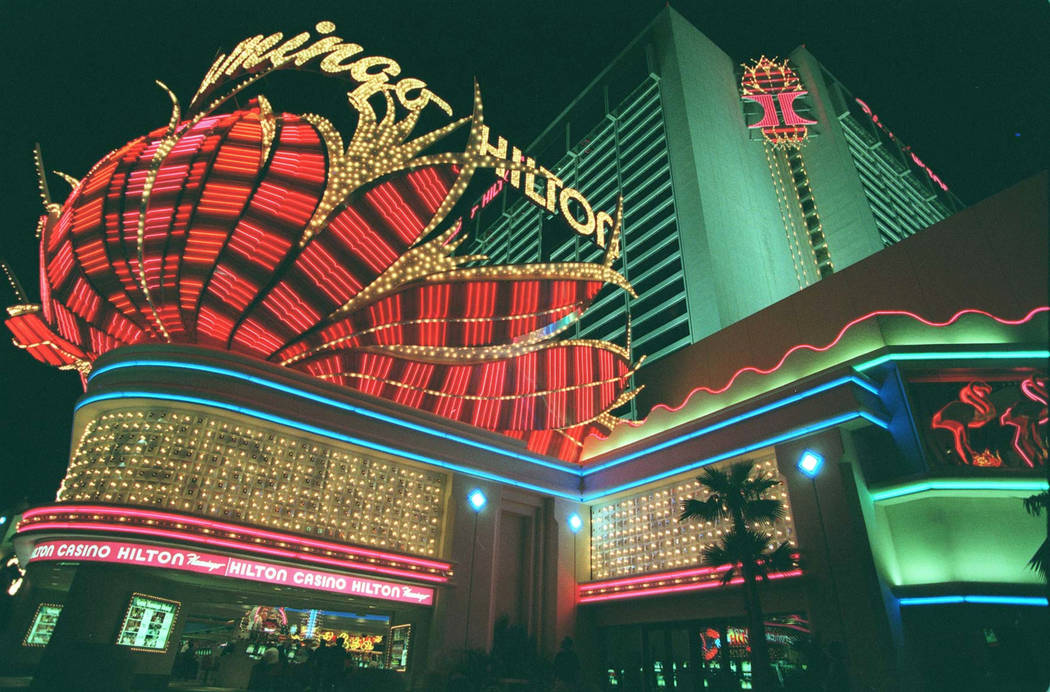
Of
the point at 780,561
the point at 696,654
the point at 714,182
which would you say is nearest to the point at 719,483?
the point at 780,561

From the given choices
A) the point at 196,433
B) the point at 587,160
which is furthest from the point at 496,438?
the point at 587,160

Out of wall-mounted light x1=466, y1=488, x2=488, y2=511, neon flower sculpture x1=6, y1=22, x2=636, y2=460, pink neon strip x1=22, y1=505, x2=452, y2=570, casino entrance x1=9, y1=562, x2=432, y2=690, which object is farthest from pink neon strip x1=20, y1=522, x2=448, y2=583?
neon flower sculpture x1=6, y1=22, x2=636, y2=460

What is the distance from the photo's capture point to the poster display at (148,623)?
13.1m

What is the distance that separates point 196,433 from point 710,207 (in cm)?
4463

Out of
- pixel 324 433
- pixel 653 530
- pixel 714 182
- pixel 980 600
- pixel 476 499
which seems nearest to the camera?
pixel 980 600

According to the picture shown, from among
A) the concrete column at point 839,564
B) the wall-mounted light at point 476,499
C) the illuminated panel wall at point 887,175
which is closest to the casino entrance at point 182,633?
the wall-mounted light at point 476,499

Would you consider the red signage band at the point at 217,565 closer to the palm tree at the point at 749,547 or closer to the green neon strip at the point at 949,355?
the palm tree at the point at 749,547

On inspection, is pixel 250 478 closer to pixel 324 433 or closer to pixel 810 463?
pixel 324 433

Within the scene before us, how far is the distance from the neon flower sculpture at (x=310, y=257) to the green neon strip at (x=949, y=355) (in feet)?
29.1

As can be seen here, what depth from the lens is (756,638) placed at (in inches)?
504

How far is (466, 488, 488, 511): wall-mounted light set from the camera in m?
18.7

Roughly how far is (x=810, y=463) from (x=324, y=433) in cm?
1356

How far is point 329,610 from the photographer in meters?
17.9

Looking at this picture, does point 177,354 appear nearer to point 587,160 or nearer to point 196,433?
point 196,433
